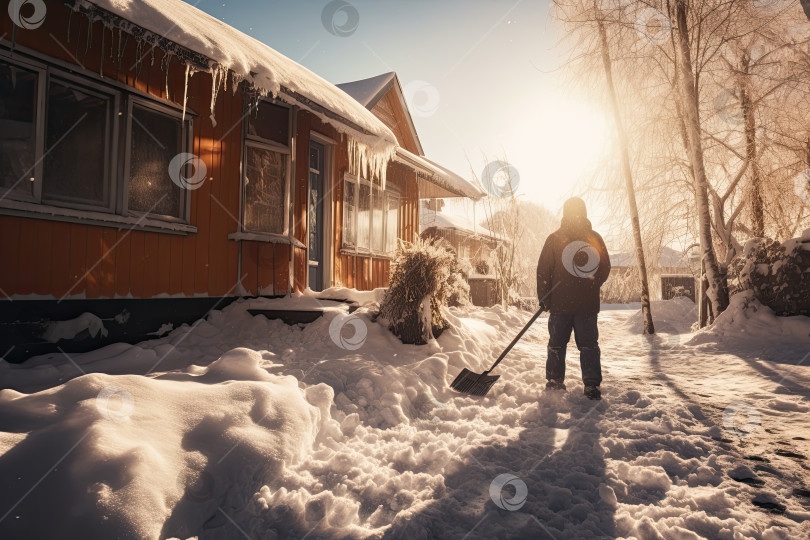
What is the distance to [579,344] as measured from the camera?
4.23 meters

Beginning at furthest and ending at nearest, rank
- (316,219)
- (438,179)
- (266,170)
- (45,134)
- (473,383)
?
(438,179), (316,219), (266,170), (473,383), (45,134)

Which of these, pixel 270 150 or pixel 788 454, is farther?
pixel 270 150

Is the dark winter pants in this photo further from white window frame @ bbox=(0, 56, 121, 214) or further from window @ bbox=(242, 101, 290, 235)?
white window frame @ bbox=(0, 56, 121, 214)

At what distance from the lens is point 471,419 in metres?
3.45

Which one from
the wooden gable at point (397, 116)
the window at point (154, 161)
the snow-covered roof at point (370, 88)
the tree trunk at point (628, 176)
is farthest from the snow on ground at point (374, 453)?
the wooden gable at point (397, 116)

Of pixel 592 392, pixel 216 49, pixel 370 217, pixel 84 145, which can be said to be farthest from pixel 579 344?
pixel 370 217

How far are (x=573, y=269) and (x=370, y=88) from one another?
993 centimetres

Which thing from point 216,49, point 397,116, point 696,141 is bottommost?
point 216,49

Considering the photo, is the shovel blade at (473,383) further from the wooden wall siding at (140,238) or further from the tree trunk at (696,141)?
the tree trunk at (696,141)

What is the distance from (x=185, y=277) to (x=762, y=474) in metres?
5.73

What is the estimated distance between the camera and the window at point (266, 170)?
632 centimetres

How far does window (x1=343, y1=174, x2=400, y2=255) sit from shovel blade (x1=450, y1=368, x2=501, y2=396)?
4790mm

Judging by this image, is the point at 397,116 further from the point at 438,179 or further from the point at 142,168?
Result: the point at 142,168

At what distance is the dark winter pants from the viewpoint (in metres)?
4.11
